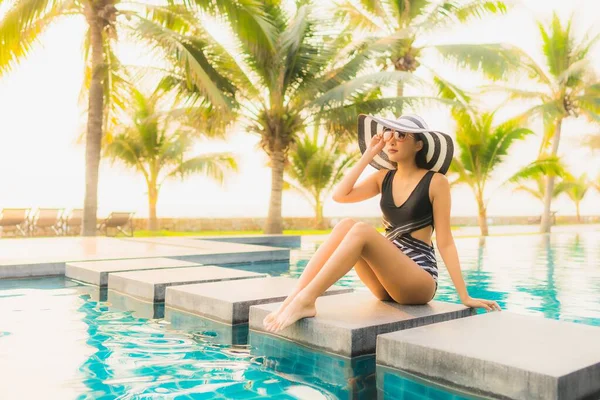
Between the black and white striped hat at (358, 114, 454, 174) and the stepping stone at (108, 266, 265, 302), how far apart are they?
2193 mm

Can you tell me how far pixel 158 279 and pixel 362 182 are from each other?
7.34 feet

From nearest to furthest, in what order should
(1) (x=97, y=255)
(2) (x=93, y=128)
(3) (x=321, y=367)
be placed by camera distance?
(3) (x=321, y=367) → (1) (x=97, y=255) → (2) (x=93, y=128)

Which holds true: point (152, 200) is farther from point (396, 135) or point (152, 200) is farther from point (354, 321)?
point (354, 321)

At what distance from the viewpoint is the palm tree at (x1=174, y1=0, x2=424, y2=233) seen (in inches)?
544

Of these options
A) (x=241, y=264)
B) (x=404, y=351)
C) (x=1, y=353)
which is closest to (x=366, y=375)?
A: (x=404, y=351)

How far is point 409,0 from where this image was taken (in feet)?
56.7

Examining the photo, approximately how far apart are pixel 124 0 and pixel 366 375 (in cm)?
1220

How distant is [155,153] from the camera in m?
20.3

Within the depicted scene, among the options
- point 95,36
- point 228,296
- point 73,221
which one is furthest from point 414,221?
point 73,221

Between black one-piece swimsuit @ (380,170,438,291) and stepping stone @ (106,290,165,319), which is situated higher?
black one-piece swimsuit @ (380,170,438,291)

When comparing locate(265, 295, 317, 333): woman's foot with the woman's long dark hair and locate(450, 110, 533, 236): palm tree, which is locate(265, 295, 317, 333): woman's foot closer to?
the woman's long dark hair

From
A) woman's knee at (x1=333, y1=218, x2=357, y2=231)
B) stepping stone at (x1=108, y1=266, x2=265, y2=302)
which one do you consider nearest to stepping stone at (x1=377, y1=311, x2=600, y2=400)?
woman's knee at (x1=333, y1=218, x2=357, y2=231)

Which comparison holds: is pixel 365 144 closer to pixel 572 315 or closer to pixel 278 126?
pixel 572 315

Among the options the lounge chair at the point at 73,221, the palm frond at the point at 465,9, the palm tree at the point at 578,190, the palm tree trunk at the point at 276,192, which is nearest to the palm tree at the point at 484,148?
the palm frond at the point at 465,9
